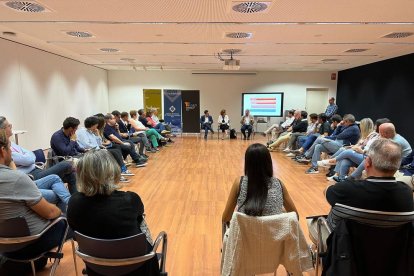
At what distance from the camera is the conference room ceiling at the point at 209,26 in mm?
3957

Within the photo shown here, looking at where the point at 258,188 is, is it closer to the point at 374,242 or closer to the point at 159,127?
the point at 374,242

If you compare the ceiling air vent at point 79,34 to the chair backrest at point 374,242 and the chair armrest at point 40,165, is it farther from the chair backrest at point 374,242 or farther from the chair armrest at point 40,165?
the chair backrest at point 374,242

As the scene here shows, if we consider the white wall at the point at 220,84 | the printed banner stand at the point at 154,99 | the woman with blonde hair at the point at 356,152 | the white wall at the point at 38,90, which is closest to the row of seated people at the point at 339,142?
the woman with blonde hair at the point at 356,152

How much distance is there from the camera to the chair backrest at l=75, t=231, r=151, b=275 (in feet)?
5.13

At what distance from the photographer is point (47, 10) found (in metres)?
4.18

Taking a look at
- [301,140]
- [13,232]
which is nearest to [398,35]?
[301,140]

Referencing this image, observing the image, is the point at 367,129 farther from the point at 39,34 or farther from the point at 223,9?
the point at 39,34

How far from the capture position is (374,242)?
1674mm

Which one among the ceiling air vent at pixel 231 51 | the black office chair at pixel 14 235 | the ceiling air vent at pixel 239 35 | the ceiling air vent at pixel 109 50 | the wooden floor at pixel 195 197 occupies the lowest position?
the wooden floor at pixel 195 197

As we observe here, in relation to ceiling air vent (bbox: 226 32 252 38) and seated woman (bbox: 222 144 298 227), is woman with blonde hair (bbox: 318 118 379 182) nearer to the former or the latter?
ceiling air vent (bbox: 226 32 252 38)

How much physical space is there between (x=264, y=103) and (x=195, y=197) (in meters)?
9.27

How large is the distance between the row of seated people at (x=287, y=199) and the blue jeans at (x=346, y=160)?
3.25 m

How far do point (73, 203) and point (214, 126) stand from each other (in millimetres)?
12112

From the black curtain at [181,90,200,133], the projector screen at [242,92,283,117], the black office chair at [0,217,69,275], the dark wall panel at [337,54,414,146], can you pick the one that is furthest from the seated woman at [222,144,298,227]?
the projector screen at [242,92,283,117]
